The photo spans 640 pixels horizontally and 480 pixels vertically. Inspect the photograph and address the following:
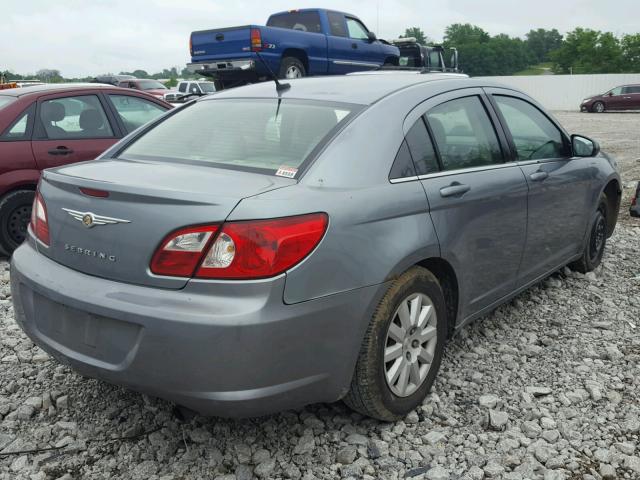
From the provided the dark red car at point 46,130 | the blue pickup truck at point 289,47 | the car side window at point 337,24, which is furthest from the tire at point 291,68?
the dark red car at point 46,130

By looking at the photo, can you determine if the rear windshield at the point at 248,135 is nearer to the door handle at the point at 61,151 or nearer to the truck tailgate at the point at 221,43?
the door handle at the point at 61,151

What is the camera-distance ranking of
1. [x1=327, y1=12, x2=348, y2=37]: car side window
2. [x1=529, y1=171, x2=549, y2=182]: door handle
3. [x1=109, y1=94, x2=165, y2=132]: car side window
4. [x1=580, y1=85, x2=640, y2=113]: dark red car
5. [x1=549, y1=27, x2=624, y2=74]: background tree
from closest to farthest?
1. [x1=529, y1=171, x2=549, y2=182]: door handle
2. [x1=109, y1=94, x2=165, y2=132]: car side window
3. [x1=327, y1=12, x2=348, y2=37]: car side window
4. [x1=580, y1=85, x2=640, y2=113]: dark red car
5. [x1=549, y1=27, x2=624, y2=74]: background tree

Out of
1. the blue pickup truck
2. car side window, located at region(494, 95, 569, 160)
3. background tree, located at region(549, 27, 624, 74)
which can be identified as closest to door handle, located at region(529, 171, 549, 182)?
car side window, located at region(494, 95, 569, 160)

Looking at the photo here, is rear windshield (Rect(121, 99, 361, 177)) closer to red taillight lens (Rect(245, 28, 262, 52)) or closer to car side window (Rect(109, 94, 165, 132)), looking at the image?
car side window (Rect(109, 94, 165, 132))

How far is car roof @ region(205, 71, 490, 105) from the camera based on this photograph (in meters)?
3.27

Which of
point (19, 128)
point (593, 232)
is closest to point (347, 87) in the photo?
point (593, 232)

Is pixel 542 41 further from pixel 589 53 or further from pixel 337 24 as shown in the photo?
pixel 337 24

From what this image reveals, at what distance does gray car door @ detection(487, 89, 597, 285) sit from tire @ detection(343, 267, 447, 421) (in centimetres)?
109

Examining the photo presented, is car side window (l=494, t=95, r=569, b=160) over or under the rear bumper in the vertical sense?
over

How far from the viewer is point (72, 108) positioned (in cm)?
655

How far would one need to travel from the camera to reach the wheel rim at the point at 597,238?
17.3ft

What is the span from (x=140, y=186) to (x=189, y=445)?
1.17 metres

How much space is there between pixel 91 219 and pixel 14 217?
3.94m

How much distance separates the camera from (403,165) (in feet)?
9.90
